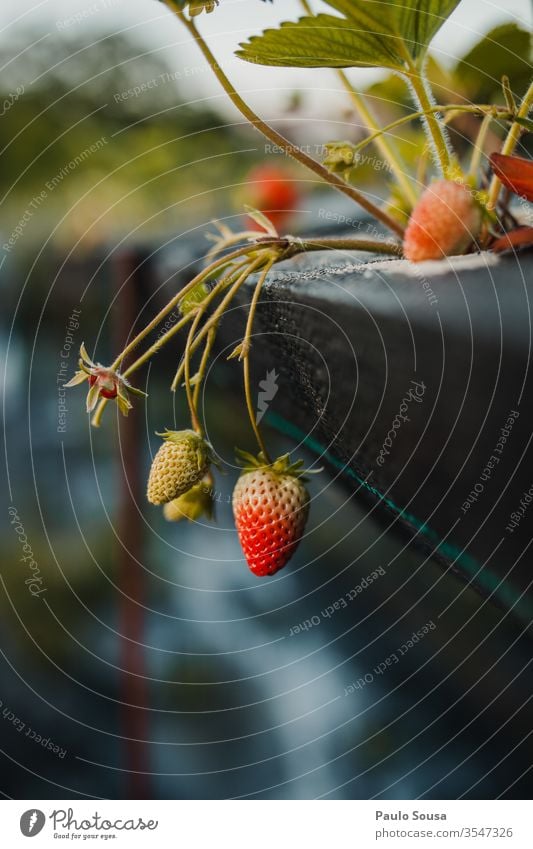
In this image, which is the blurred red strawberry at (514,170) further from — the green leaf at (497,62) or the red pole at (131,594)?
the red pole at (131,594)

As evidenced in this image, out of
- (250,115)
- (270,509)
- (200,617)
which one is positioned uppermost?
(250,115)

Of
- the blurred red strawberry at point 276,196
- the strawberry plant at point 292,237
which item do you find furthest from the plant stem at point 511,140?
the blurred red strawberry at point 276,196

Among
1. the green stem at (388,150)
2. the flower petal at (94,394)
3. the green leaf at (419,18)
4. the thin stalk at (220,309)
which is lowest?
the flower petal at (94,394)

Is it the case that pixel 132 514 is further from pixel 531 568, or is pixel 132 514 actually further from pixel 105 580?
pixel 531 568

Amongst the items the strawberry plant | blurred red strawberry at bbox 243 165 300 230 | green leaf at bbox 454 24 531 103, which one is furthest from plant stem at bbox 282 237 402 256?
blurred red strawberry at bbox 243 165 300 230

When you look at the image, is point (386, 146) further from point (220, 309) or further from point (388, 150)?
point (220, 309)

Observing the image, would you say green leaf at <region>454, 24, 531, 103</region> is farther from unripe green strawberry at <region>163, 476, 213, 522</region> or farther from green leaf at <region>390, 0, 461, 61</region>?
unripe green strawberry at <region>163, 476, 213, 522</region>

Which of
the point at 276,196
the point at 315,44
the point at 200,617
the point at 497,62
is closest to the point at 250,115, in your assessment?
the point at 315,44
